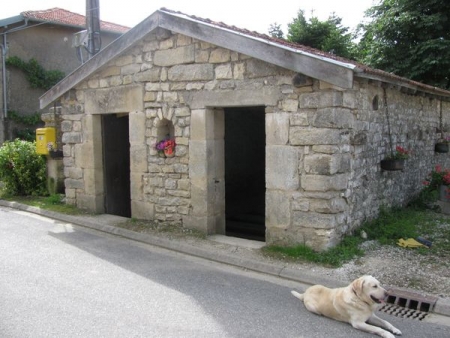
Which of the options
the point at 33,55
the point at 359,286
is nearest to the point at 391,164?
the point at 359,286

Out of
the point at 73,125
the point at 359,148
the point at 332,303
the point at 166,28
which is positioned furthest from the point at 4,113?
the point at 332,303

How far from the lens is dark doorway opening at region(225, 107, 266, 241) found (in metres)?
11.1

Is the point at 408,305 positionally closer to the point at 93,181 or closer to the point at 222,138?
the point at 222,138

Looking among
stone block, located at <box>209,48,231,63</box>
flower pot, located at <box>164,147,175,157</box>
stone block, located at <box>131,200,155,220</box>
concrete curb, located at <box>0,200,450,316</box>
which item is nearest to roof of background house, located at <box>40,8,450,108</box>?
stone block, located at <box>209,48,231,63</box>

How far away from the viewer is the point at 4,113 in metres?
14.8

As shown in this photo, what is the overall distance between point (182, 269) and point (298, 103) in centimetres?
279

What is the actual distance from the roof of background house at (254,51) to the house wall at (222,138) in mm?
229

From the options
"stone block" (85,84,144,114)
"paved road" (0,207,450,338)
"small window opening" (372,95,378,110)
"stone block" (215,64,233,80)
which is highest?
"stone block" (215,64,233,80)

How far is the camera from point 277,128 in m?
6.34

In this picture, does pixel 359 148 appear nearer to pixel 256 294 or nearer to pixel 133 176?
pixel 256 294

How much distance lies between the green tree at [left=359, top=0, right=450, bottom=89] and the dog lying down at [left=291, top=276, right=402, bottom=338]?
40.0ft

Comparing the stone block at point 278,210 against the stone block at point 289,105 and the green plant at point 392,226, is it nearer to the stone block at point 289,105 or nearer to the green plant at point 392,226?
the stone block at point 289,105

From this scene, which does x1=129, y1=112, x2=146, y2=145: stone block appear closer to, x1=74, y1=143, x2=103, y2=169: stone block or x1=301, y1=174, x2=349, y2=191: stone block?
x1=74, y1=143, x2=103, y2=169: stone block

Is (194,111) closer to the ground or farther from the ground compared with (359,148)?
farther from the ground
